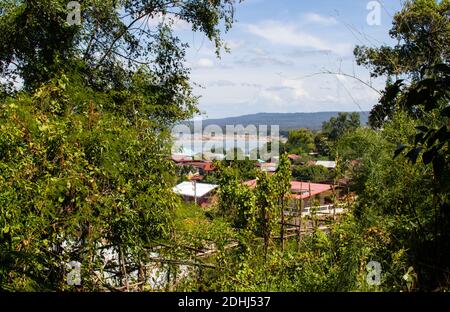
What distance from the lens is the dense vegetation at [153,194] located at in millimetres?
2400

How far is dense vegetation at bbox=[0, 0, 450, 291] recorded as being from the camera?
7.88 ft

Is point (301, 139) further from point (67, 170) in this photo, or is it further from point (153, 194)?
point (67, 170)

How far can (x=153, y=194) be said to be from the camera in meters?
3.86

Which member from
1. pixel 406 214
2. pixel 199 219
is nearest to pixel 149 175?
pixel 199 219

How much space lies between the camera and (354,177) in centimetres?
616

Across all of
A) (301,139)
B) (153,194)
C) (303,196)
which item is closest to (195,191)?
(153,194)

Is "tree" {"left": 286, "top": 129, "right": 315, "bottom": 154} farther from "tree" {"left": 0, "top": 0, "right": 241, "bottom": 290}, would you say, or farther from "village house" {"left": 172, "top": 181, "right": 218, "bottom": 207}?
"tree" {"left": 0, "top": 0, "right": 241, "bottom": 290}

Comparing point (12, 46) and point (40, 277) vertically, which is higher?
point (12, 46)

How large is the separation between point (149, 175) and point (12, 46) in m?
3.01

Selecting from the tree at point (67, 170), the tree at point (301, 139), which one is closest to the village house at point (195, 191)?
the tree at point (67, 170)

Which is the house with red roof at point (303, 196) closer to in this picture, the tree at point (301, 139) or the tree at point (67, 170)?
the tree at point (67, 170)

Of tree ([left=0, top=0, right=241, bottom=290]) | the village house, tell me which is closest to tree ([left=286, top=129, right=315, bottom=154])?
the village house

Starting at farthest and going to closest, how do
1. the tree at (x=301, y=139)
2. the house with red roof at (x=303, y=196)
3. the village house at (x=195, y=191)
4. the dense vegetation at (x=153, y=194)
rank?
the tree at (x=301, y=139) → the house with red roof at (x=303, y=196) → the village house at (x=195, y=191) → the dense vegetation at (x=153, y=194)
